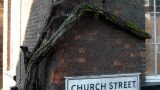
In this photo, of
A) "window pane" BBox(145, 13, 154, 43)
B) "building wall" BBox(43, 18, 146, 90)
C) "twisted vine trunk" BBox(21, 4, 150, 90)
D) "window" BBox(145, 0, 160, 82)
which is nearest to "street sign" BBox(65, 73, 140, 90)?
"building wall" BBox(43, 18, 146, 90)

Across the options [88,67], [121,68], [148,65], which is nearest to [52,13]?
[88,67]

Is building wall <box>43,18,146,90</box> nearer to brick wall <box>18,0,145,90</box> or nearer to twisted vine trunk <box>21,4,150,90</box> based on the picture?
brick wall <box>18,0,145,90</box>

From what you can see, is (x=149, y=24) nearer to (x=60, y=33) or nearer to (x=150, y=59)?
(x=150, y=59)

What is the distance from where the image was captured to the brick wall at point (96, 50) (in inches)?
243

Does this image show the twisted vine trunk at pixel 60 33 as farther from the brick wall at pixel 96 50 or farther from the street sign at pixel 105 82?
the street sign at pixel 105 82

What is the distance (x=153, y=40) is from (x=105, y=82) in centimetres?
143

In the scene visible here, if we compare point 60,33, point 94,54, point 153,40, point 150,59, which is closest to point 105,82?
point 94,54

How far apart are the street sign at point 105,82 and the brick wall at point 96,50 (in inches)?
3.9

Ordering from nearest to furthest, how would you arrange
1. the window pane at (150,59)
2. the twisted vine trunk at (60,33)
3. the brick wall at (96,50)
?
the twisted vine trunk at (60,33)
the brick wall at (96,50)
the window pane at (150,59)

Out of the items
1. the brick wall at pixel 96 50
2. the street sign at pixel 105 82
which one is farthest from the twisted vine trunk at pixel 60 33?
the street sign at pixel 105 82

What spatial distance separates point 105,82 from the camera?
6.34 meters

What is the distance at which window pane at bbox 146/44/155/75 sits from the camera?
23.5 ft

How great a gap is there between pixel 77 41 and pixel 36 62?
0.76 m

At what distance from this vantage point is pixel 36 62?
6.46 metres
